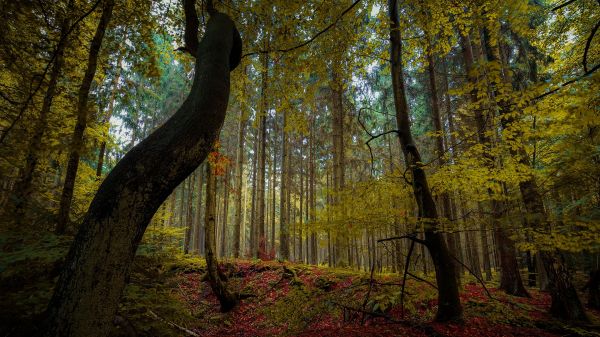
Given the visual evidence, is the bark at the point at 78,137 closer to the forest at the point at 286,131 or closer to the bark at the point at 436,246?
the forest at the point at 286,131

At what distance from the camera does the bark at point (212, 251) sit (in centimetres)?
762

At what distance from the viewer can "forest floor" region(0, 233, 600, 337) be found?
9.81 feet

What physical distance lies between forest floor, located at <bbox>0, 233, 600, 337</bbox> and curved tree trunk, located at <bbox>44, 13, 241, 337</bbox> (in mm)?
1890

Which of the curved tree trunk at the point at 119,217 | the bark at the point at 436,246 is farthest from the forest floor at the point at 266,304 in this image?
the curved tree trunk at the point at 119,217

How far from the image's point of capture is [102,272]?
1.39m

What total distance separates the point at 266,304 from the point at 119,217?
26.0 feet

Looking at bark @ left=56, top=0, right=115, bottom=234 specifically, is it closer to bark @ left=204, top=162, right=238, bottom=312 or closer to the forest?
the forest

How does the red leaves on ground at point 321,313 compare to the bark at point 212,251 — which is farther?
the bark at point 212,251

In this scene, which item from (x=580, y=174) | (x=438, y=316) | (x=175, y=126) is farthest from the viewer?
(x=580, y=174)

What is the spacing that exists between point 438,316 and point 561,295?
3.38 meters

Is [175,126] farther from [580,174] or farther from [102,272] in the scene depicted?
[580,174]

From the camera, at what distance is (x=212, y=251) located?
7629 millimetres

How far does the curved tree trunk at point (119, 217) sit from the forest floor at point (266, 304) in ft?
6.20

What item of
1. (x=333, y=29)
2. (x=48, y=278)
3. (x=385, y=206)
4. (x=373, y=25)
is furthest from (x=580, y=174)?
(x=48, y=278)
